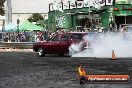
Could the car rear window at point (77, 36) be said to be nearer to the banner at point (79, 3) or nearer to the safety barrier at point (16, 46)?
the safety barrier at point (16, 46)

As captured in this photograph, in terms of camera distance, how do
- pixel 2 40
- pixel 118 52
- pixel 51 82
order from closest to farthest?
pixel 51 82 < pixel 118 52 < pixel 2 40

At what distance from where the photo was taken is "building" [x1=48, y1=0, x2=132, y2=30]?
66.5 meters

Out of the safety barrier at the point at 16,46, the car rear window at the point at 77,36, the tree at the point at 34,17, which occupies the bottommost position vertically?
the safety barrier at the point at 16,46

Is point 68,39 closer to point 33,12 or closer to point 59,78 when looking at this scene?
point 59,78

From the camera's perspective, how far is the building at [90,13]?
66500mm

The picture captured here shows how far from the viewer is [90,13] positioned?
234ft

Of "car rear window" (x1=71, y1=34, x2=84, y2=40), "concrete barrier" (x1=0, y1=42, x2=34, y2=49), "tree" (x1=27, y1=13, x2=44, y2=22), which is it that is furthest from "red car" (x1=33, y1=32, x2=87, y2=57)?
"tree" (x1=27, y1=13, x2=44, y2=22)

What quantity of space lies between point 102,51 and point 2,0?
A: 41.9m

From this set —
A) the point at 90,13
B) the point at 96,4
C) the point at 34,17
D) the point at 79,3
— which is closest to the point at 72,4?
the point at 79,3

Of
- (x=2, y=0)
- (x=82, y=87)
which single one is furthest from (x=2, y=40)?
(x=82, y=87)

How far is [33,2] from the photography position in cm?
13425

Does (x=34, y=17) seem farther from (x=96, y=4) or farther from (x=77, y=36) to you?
(x=77, y=36)

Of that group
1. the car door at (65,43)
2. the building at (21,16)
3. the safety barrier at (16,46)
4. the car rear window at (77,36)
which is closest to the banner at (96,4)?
the safety barrier at (16,46)

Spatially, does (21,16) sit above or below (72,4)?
below
